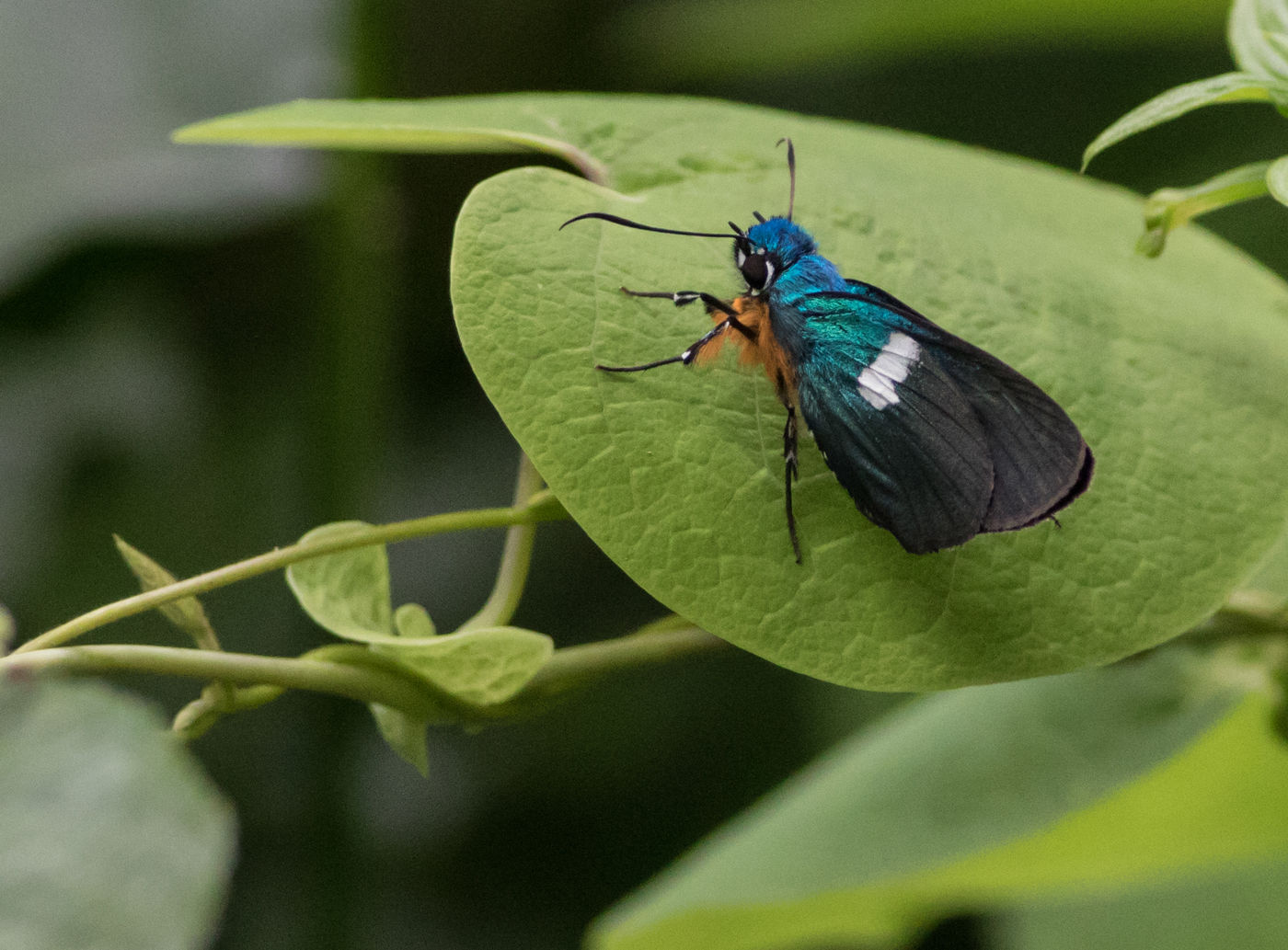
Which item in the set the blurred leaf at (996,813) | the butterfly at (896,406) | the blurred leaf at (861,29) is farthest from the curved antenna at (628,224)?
the blurred leaf at (861,29)

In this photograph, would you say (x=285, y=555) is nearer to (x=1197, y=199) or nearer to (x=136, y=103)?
(x=1197, y=199)

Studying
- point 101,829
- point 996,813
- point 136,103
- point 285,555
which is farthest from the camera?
point 136,103

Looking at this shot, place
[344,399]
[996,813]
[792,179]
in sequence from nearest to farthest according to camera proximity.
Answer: [792,179] < [996,813] < [344,399]

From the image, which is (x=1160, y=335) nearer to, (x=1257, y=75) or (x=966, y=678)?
(x=1257, y=75)

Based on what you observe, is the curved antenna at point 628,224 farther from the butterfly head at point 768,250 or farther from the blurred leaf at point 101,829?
the blurred leaf at point 101,829

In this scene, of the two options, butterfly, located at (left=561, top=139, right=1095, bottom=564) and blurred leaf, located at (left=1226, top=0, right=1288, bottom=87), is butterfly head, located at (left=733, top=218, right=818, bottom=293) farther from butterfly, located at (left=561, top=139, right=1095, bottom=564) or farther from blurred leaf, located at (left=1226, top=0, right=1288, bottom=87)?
blurred leaf, located at (left=1226, top=0, right=1288, bottom=87)

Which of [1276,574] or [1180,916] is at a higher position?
[1276,574]

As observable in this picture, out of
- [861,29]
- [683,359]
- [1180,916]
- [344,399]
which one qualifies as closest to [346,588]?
[683,359]

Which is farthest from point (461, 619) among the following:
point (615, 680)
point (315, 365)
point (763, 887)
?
point (763, 887)
